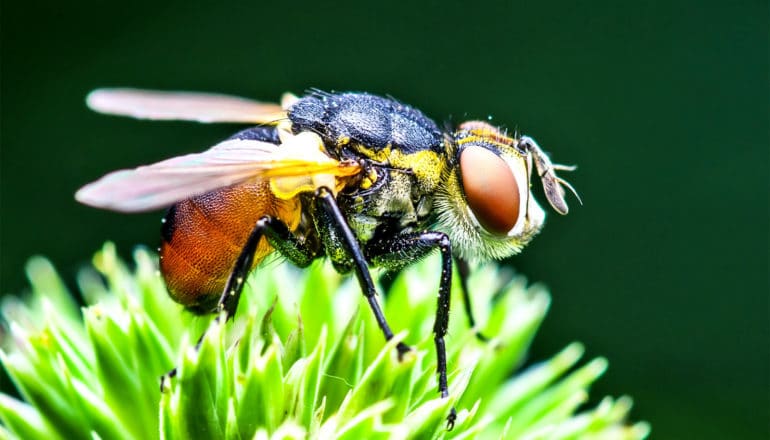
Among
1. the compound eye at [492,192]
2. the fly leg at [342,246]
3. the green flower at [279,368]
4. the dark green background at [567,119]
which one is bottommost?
the green flower at [279,368]

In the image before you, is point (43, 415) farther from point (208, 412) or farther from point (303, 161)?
point (303, 161)

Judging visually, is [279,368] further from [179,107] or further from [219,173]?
[179,107]

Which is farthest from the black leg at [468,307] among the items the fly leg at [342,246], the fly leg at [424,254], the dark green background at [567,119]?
the dark green background at [567,119]

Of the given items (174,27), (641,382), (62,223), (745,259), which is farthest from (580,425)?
(174,27)

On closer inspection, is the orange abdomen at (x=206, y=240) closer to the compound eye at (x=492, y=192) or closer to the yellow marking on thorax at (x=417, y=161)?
the yellow marking on thorax at (x=417, y=161)

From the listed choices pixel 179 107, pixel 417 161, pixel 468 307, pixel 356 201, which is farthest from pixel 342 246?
pixel 179 107

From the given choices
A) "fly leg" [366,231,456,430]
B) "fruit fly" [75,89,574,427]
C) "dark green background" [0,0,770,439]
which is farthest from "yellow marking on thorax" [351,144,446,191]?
"dark green background" [0,0,770,439]

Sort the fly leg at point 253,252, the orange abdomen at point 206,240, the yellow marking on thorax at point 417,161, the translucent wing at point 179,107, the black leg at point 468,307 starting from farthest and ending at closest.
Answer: the translucent wing at point 179,107
the black leg at point 468,307
the yellow marking on thorax at point 417,161
the orange abdomen at point 206,240
the fly leg at point 253,252
